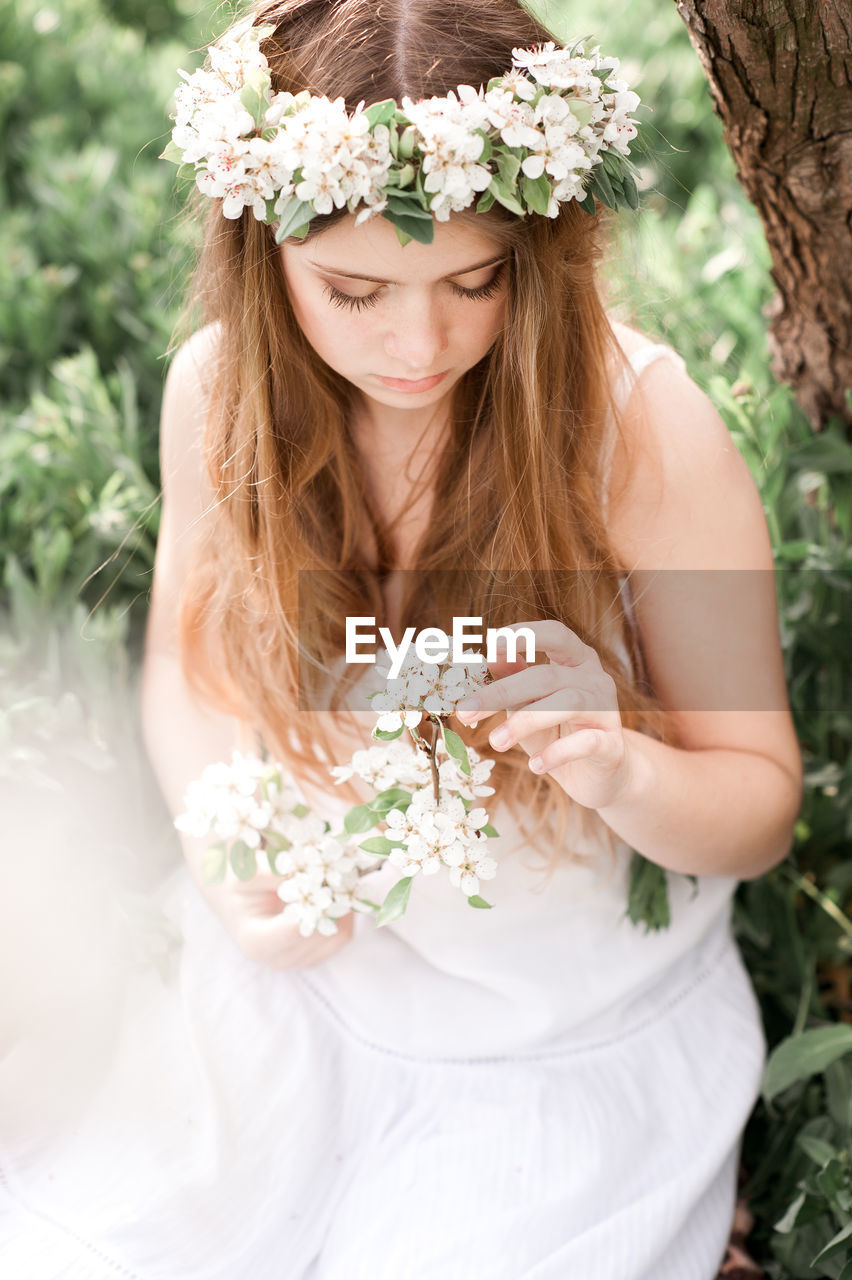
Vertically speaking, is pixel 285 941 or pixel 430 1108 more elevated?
pixel 285 941

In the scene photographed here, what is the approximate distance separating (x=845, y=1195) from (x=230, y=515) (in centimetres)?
103

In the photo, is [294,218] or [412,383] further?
[412,383]

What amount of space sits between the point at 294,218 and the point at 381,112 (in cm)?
10

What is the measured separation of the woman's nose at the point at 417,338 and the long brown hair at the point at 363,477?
0.28 ft

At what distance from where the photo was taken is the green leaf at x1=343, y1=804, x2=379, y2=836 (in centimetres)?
95

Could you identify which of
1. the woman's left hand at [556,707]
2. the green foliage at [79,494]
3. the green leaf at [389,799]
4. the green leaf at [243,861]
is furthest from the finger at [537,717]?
the green foliage at [79,494]

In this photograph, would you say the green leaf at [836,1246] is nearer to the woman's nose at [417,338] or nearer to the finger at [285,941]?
the finger at [285,941]

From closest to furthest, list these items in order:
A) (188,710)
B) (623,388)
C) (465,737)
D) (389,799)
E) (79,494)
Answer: (389,799) → (465,737) → (623,388) → (188,710) → (79,494)

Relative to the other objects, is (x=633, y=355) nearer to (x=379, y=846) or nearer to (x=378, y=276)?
(x=378, y=276)

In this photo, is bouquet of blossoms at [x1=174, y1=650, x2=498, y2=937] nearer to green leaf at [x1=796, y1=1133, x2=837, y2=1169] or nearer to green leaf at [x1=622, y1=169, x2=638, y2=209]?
green leaf at [x1=622, y1=169, x2=638, y2=209]

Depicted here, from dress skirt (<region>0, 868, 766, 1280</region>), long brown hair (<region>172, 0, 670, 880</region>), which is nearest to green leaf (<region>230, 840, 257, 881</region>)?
long brown hair (<region>172, 0, 670, 880</region>)

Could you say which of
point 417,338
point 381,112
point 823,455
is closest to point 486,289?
point 417,338

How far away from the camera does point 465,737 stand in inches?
41.9

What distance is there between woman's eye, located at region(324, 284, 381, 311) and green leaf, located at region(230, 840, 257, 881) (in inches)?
21.0
